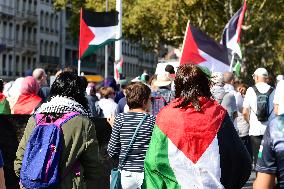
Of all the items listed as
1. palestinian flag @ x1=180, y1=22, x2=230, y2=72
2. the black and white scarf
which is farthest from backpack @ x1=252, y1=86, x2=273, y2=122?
the black and white scarf

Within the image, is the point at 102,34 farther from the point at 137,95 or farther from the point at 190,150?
the point at 190,150

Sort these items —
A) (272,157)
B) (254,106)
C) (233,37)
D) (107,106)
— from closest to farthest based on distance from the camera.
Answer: (272,157) < (254,106) < (107,106) < (233,37)

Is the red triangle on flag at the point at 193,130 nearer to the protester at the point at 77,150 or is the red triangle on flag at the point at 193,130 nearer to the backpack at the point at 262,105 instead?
the protester at the point at 77,150

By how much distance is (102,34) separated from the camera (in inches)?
811

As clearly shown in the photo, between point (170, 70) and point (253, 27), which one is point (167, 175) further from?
point (253, 27)

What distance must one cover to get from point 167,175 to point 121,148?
1938mm

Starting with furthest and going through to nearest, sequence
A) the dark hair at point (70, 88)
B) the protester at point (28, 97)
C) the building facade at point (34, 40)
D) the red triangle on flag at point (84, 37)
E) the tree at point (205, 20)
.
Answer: the building facade at point (34, 40) < the tree at point (205, 20) < the red triangle on flag at point (84, 37) < the protester at point (28, 97) < the dark hair at point (70, 88)

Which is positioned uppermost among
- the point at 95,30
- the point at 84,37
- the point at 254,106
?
the point at 95,30

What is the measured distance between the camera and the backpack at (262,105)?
40.0 ft

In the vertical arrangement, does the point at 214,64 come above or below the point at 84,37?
below

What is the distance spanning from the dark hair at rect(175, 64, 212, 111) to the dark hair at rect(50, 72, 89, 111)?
116 cm


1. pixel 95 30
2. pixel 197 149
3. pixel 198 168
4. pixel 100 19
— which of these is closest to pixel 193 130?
pixel 197 149

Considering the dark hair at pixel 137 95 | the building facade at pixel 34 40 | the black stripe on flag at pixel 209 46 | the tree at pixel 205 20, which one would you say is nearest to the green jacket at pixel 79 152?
the dark hair at pixel 137 95

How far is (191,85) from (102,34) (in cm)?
1508
